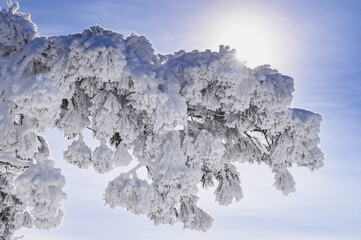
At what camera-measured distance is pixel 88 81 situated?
9.45 metres

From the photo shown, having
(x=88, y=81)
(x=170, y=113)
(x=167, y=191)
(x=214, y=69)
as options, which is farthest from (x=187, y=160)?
(x=88, y=81)

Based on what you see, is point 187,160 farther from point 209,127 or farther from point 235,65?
point 235,65

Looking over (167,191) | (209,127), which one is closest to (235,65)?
(209,127)

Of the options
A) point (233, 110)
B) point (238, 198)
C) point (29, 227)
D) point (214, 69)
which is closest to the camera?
point (214, 69)

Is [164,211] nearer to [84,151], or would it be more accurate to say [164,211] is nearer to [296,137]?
[84,151]

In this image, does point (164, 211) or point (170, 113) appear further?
point (164, 211)

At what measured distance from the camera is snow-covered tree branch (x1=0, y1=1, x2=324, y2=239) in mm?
8750

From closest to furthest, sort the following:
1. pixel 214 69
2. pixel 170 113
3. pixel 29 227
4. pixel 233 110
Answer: pixel 170 113, pixel 214 69, pixel 233 110, pixel 29 227

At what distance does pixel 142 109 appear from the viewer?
8.85m

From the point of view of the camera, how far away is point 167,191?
9352mm

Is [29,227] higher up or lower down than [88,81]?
lower down

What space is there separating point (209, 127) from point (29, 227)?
213 inches

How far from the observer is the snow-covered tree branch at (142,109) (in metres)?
8.75

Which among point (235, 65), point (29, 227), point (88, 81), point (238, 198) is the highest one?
point (235, 65)
